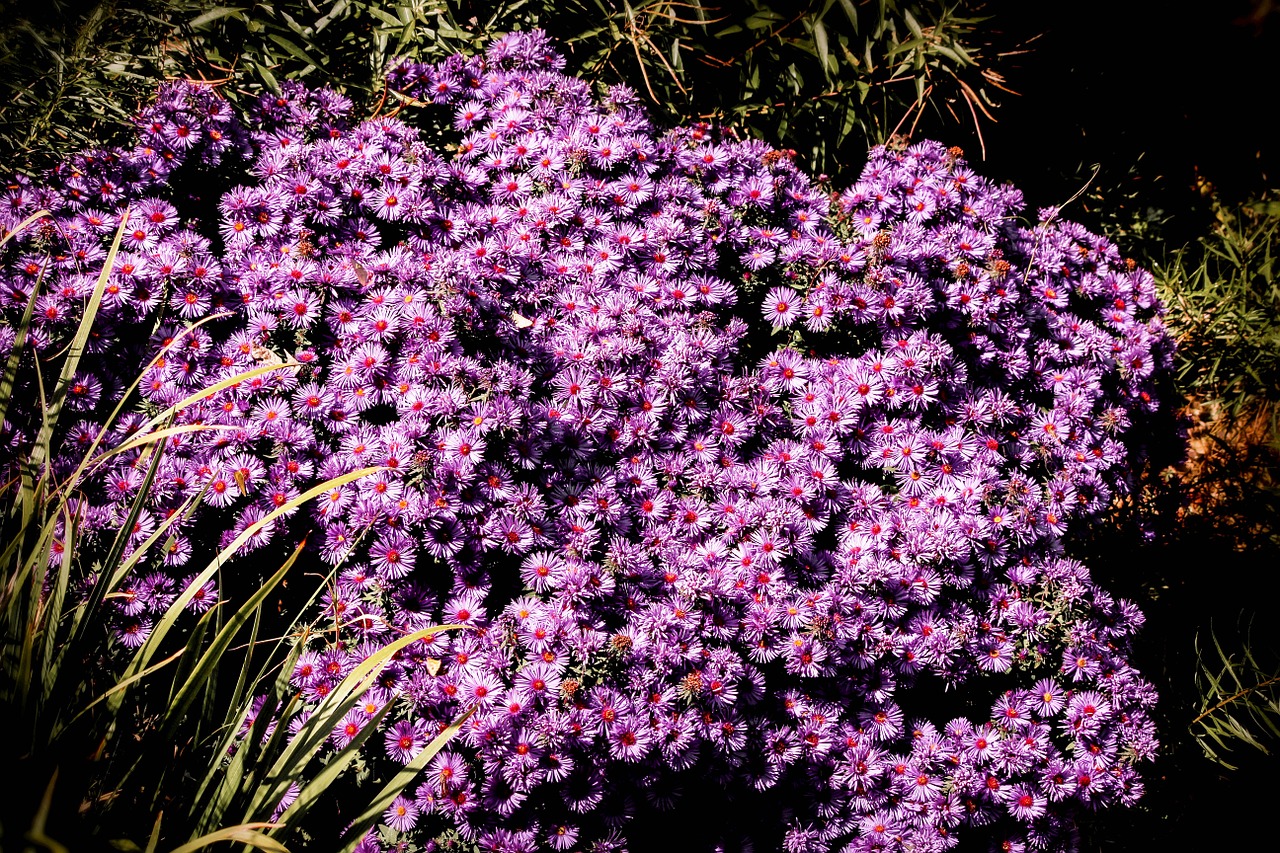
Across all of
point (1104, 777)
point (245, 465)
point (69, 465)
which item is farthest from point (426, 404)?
point (1104, 777)

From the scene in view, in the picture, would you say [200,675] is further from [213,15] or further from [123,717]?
[213,15]

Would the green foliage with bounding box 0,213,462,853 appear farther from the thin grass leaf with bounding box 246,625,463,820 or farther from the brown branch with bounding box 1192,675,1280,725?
the brown branch with bounding box 1192,675,1280,725

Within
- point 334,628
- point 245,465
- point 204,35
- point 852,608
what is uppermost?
point 204,35

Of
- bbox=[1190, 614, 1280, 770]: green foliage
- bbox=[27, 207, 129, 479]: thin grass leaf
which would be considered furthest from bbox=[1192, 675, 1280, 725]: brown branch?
bbox=[27, 207, 129, 479]: thin grass leaf

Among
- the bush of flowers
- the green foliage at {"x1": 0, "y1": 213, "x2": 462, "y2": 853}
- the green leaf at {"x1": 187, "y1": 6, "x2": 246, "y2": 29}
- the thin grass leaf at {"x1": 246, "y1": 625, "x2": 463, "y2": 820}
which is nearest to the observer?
the green foliage at {"x1": 0, "y1": 213, "x2": 462, "y2": 853}

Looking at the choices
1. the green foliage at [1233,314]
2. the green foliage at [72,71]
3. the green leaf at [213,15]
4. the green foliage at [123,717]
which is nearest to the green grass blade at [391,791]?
the green foliage at [123,717]

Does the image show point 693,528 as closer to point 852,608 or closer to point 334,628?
point 852,608

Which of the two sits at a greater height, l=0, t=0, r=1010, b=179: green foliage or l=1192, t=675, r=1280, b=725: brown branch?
l=0, t=0, r=1010, b=179: green foliage
